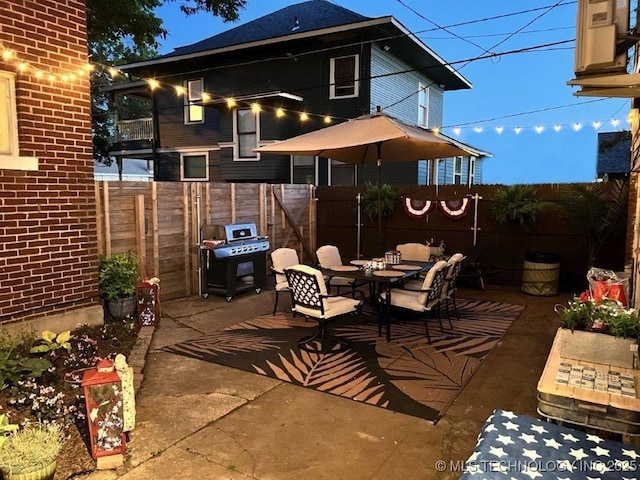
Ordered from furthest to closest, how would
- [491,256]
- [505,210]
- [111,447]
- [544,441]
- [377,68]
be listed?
[377,68] < [491,256] < [505,210] < [111,447] < [544,441]

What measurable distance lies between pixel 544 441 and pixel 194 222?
20.7 ft

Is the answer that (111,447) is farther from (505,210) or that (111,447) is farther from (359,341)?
(505,210)

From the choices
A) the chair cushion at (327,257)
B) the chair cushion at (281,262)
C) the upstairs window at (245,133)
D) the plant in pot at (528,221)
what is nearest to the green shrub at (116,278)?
the chair cushion at (281,262)

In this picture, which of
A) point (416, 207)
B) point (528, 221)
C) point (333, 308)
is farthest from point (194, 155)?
point (333, 308)

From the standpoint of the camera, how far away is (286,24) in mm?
13797

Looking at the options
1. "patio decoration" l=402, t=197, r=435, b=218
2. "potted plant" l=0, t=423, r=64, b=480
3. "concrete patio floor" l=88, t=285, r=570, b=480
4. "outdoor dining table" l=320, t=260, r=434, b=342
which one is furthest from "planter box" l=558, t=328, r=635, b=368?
"patio decoration" l=402, t=197, r=435, b=218

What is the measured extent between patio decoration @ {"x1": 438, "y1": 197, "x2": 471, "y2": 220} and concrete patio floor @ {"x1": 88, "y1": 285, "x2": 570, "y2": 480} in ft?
14.3

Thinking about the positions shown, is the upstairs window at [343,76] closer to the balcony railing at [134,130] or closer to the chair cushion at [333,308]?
the balcony railing at [134,130]

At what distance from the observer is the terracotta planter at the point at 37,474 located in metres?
2.27

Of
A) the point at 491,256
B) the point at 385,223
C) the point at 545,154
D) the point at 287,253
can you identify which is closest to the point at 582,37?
the point at 287,253

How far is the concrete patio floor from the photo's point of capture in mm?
2699

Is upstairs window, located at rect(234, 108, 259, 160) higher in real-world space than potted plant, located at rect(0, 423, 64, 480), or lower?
higher

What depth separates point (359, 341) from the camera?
5.09 meters

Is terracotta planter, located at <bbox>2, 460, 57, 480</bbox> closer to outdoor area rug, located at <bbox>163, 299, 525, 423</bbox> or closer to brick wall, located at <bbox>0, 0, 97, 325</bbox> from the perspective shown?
outdoor area rug, located at <bbox>163, 299, 525, 423</bbox>
